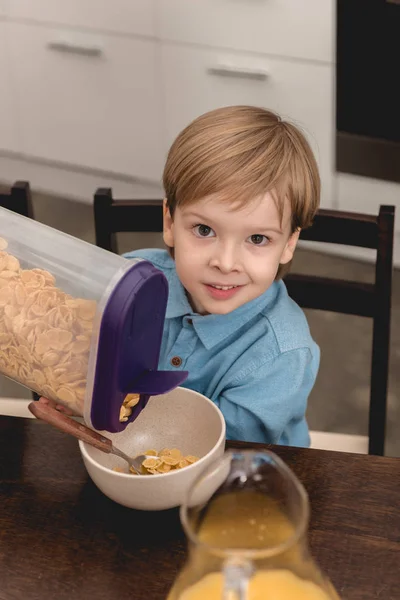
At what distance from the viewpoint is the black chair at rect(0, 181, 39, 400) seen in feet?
4.42

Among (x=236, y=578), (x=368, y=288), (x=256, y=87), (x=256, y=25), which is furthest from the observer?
(x=256, y=87)

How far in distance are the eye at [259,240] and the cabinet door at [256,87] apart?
55.6 inches

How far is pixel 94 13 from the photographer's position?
2756mm

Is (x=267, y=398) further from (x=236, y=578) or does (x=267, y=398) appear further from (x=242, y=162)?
(x=236, y=578)

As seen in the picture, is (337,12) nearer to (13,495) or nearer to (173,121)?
(173,121)

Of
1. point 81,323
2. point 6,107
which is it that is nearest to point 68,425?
point 81,323

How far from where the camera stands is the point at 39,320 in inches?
36.9

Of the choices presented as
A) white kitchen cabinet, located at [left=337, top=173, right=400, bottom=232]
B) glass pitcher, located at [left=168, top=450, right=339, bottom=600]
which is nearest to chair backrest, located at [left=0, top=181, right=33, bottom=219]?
glass pitcher, located at [left=168, top=450, right=339, bottom=600]

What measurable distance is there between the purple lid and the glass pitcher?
24 centimetres

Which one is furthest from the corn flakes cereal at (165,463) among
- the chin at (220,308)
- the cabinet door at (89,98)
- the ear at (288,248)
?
the cabinet door at (89,98)

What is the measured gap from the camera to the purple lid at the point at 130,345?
0.84 metres

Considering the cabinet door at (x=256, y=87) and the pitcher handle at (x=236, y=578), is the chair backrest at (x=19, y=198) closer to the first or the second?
the pitcher handle at (x=236, y=578)

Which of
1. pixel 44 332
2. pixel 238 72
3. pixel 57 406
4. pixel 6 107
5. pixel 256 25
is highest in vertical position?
pixel 256 25

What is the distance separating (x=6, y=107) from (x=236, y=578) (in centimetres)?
276
